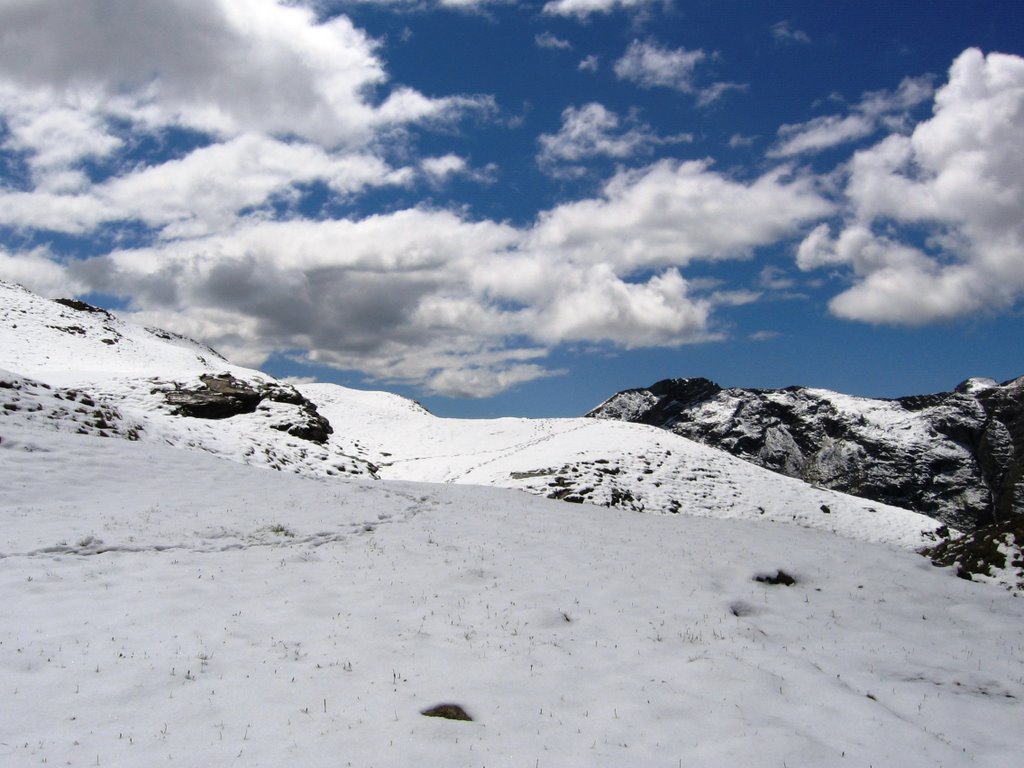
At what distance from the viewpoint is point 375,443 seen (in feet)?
196

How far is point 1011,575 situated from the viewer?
15.7 metres

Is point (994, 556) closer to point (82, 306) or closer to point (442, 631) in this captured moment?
point (442, 631)

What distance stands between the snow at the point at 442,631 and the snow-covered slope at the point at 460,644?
0.17 feet

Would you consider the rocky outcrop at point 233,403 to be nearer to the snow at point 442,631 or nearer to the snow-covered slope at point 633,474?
the snow-covered slope at point 633,474

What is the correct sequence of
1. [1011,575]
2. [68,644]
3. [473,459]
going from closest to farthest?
[68,644] < [1011,575] < [473,459]

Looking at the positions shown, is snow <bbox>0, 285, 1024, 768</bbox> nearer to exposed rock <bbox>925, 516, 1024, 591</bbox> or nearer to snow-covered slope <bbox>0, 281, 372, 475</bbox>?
exposed rock <bbox>925, 516, 1024, 591</bbox>

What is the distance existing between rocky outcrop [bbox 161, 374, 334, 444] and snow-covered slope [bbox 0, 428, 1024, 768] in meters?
20.7

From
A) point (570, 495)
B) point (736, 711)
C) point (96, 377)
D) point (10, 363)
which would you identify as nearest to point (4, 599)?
point (736, 711)

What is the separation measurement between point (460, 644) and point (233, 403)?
35.1 meters

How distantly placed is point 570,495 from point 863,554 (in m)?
19.7

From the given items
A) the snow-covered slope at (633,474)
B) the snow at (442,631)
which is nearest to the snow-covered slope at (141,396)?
the snow at (442,631)

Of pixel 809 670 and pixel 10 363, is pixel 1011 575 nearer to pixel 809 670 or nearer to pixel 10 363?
pixel 809 670

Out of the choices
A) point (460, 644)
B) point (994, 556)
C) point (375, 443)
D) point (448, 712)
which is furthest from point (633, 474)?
point (448, 712)

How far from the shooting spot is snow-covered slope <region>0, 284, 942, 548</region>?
3111 cm
